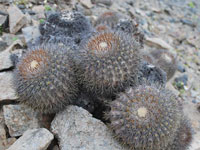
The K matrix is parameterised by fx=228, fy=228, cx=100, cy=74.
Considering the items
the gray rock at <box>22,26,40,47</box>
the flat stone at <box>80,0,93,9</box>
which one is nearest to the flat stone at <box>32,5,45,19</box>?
the gray rock at <box>22,26,40,47</box>

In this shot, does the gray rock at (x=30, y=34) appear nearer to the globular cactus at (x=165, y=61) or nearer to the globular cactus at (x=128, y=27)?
the globular cactus at (x=128, y=27)

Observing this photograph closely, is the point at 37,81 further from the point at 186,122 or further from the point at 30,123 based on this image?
the point at 186,122

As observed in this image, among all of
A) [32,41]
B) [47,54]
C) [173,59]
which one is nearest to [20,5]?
[32,41]

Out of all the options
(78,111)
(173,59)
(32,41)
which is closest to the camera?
(78,111)

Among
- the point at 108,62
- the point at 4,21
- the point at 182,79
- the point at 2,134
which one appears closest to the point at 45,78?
the point at 108,62

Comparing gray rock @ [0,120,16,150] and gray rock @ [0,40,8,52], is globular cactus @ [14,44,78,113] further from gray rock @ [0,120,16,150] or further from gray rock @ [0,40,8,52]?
gray rock @ [0,40,8,52]

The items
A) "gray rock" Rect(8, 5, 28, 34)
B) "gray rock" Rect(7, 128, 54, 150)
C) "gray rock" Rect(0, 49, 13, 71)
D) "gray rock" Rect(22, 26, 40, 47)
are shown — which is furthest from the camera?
"gray rock" Rect(8, 5, 28, 34)
